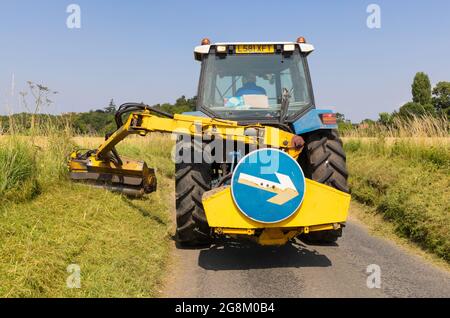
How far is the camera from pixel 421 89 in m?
42.2

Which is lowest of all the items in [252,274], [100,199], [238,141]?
[252,274]

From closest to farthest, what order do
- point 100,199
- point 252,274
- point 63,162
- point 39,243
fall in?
point 39,243 → point 252,274 → point 100,199 → point 63,162

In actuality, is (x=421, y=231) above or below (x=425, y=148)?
below

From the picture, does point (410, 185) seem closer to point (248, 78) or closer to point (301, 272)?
point (248, 78)

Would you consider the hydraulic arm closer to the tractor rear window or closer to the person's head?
the tractor rear window

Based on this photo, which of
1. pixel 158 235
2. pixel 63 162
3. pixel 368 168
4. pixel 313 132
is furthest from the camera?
pixel 368 168

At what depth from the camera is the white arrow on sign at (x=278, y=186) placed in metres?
3.84

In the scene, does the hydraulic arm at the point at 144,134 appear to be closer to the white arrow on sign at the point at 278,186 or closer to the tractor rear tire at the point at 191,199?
the tractor rear tire at the point at 191,199

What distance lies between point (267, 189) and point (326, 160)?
Result: 42.9 inches

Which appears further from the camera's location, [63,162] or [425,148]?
[425,148]

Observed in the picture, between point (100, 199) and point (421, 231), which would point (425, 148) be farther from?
point (100, 199)
